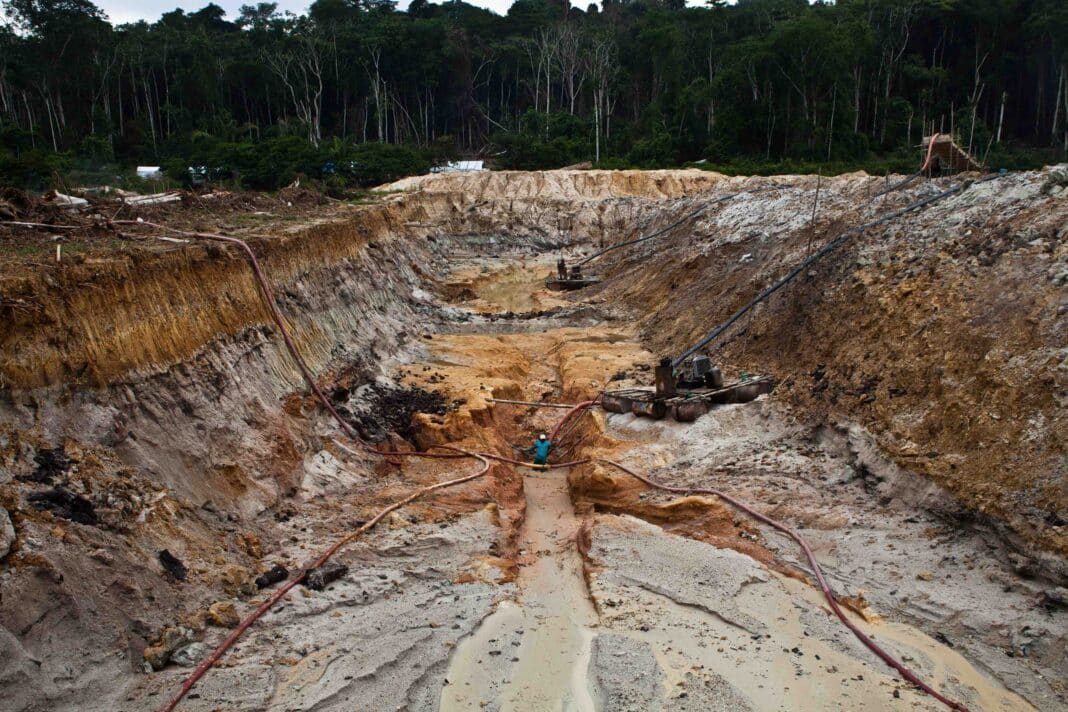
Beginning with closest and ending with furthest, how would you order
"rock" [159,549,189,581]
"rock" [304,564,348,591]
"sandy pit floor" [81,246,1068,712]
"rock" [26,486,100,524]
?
"sandy pit floor" [81,246,1068,712] → "rock" [26,486,100,524] → "rock" [159,549,189,581] → "rock" [304,564,348,591]

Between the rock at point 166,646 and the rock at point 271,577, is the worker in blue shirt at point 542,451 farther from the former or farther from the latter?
the rock at point 166,646

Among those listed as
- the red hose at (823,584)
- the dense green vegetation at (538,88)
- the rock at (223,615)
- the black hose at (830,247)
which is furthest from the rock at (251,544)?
the dense green vegetation at (538,88)

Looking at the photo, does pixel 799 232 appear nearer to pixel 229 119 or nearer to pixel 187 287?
pixel 187 287

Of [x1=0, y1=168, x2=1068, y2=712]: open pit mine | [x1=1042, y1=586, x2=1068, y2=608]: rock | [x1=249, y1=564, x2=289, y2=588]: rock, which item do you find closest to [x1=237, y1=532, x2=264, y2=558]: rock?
[x1=0, y1=168, x2=1068, y2=712]: open pit mine

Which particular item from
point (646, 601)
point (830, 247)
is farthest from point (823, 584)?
point (830, 247)

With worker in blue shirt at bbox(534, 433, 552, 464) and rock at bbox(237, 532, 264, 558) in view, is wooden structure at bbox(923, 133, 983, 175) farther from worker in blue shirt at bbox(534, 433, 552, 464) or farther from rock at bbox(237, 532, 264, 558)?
rock at bbox(237, 532, 264, 558)

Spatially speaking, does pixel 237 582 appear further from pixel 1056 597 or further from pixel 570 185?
pixel 570 185
